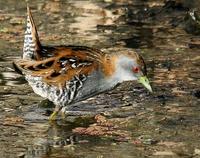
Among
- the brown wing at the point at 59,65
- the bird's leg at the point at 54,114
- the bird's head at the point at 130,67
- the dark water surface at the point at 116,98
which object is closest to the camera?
the dark water surface at the point at 116,98

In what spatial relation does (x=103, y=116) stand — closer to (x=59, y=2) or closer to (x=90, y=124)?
(x=90, y=124)

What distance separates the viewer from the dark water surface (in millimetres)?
A: 8359

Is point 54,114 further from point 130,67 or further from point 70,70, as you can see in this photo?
point 130,67

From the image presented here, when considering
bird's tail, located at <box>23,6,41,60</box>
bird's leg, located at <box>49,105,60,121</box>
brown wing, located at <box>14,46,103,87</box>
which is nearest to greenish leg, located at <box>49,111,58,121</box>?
bird's leg, located at <box>49,105,60,121</box>

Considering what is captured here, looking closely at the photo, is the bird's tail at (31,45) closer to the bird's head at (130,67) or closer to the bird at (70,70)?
the bird at (70,70)

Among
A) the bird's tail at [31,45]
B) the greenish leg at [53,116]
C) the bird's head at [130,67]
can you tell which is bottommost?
the greenish leg at [53,116]

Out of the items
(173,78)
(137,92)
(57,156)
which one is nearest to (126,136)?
(57,156)

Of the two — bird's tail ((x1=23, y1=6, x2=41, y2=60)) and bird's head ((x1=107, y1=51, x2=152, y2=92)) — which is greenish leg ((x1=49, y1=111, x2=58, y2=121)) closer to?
bird's tail ((x1=23, y1=6, x2=41, y2=60))

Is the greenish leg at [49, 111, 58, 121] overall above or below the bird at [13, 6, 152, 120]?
below

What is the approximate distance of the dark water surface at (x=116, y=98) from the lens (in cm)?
836

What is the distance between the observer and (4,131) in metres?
8.79

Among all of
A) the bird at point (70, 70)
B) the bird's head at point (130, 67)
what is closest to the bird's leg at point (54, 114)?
the bird at point (70, 70)

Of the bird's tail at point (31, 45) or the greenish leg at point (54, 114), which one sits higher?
the bird's tail at point (31, 45)

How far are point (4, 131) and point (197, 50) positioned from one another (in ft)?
16.6
